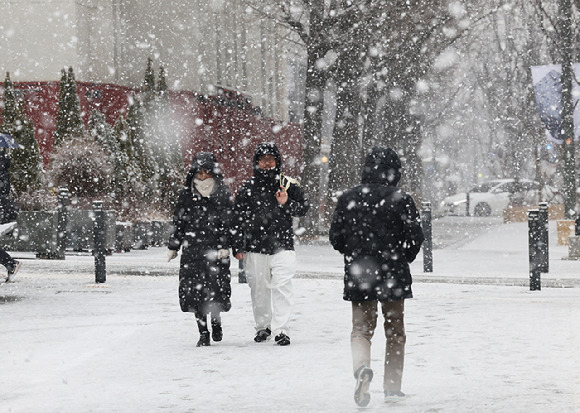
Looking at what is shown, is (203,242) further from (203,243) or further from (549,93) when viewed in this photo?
(549,93)

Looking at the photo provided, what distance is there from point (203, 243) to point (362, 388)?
10.8 ft

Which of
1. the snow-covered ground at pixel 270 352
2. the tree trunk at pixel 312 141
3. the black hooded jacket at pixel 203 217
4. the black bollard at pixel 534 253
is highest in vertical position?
the tree trunk at pixel 312 141

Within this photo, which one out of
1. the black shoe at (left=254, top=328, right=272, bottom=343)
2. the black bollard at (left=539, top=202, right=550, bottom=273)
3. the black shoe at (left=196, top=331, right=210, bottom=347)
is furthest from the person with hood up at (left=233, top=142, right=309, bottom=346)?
the black bollard at (left=539, top=202, right=550, bottom=273)

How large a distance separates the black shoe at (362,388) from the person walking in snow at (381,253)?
0.52 ft

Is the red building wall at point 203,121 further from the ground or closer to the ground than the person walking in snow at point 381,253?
further from the ground

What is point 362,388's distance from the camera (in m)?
6.76

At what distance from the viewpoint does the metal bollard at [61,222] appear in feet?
64.6

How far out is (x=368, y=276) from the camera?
7.05 metres

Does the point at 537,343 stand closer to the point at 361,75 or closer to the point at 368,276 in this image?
the point at 368,276

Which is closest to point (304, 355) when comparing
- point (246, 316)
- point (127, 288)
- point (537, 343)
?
point (537, 343)

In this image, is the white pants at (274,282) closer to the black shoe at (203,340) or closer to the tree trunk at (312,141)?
the black shoe at (203,340)

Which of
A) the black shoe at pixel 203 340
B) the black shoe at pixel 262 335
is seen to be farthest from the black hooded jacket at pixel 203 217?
the black shoe at pixel 262 335

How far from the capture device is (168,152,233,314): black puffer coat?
9703 millimetres

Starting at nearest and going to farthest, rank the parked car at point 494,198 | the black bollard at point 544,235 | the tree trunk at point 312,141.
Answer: the black bollard at point 544,235 → the tree trunk at point 312,141 → the parked car at point 494,198
